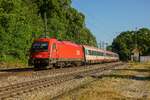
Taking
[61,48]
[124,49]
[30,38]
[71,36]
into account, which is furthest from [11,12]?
[124,49]

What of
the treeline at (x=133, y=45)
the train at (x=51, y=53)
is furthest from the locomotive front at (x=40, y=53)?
the treeline at (x=133, y=45)

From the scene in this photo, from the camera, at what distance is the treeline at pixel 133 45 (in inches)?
5293

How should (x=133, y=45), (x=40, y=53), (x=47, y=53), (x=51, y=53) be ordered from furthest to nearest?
1. (x=133, y=45)
2. (x=51, y=53)
3. (x=47, y=53)
4. (x=40, y=53)

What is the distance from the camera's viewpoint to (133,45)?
151 metres

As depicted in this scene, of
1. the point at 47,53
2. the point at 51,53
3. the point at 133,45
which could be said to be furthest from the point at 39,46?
the point at 133,45

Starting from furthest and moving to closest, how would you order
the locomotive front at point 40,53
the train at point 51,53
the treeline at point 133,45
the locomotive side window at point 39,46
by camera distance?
the treeline at point 133,45, the locomotive side window at point 39,46, the train at point 51,53, the locomotive front at point 40,53

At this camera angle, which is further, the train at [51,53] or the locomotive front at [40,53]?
the train at [51,53]

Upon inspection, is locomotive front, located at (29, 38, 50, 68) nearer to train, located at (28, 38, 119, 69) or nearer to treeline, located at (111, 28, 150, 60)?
train, located at (28, 38, 119, 69)

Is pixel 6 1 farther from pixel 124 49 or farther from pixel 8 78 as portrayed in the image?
pixel 124 49

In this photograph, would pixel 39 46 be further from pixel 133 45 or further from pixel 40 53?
pixel 133 45

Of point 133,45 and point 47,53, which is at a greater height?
point 133,45

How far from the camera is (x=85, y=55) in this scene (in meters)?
59.4

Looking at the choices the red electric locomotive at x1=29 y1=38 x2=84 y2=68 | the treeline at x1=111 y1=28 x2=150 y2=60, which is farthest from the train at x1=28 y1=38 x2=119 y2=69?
the treeline at x1=111 y1=28 x2=150 y2=60

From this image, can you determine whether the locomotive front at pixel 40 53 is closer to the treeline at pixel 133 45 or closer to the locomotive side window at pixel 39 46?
the locomotive side window at pixel 39 46
